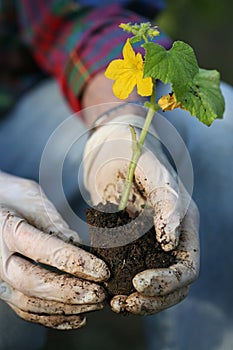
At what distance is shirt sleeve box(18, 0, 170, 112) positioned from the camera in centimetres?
160

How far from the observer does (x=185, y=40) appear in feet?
9.69

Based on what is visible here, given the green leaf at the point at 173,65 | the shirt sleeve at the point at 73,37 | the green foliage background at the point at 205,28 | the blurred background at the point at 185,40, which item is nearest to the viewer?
the green leaf at the point at 173,65

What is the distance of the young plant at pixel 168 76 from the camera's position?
94cm

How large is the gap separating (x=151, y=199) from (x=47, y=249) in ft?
0.66

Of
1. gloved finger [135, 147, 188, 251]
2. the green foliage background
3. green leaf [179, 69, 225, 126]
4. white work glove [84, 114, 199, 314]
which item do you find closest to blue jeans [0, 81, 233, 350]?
white work glove [84, 114, 199, 314]

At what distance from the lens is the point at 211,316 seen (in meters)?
1.44

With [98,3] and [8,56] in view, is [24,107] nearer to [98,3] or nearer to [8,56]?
[8,56]

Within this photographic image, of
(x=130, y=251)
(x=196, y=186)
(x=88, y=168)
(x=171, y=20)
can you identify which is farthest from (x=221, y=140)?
(x=171, y=20)

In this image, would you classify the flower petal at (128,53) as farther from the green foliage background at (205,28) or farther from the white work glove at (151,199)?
the green foliage background at (205,28)

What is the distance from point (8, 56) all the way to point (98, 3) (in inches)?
12.9

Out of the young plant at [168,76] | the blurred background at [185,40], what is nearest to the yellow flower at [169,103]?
the young plant at [168,76]

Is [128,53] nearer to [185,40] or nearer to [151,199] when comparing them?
[151,199]

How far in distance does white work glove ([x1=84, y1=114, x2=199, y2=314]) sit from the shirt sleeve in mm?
347

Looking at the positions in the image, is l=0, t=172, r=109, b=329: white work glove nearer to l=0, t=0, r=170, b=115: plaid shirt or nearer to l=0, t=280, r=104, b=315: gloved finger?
l=0, t=280, r=104, b=315: gloved finger
